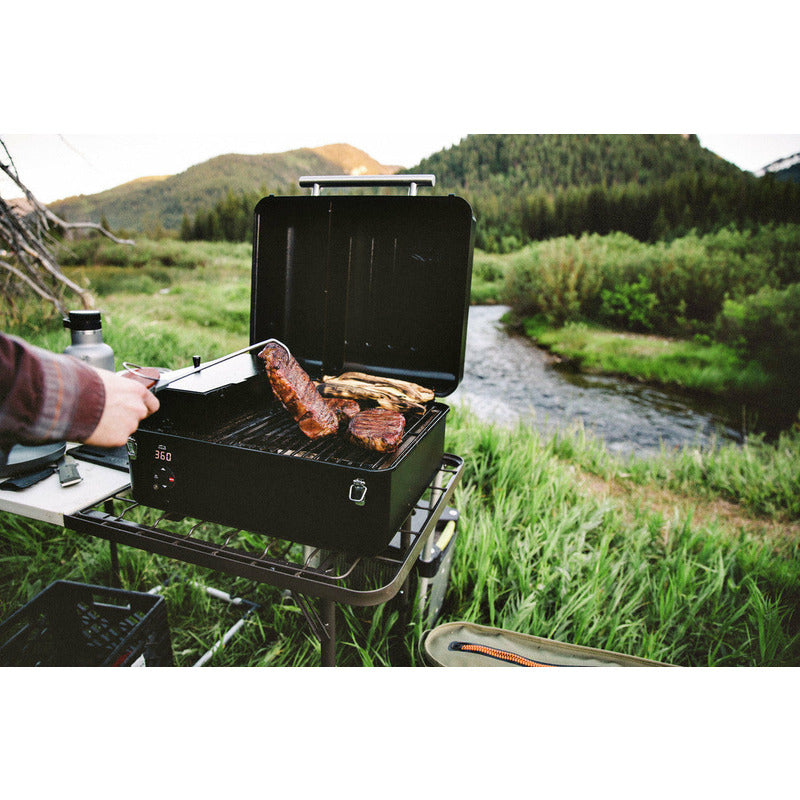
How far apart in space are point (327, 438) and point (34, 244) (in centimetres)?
294

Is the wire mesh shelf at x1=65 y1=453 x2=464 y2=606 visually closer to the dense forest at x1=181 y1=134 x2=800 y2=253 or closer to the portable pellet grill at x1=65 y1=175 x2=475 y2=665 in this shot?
the portable pellet grill at x1=65 y1=175 x2=475 y2=665

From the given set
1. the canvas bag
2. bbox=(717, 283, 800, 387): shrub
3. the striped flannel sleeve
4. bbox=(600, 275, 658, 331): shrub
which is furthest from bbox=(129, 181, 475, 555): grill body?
bbox=(717, 283, 800, 387): shrub

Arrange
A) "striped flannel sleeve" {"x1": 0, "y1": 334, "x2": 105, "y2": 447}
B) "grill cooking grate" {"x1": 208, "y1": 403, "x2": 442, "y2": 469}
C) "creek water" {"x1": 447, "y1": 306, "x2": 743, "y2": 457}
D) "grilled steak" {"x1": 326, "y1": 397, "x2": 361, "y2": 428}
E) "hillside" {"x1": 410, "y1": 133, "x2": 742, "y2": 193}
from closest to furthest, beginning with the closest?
"striped flannel sleeve" {"x1": 0, "y1": 334, "x2": 105, "y2": 447} → "grill cooking grate" {"x1": 208, "y1": 403, "x2": 442, "y2": 469} → "grilled steak" {"x1": 326, "y1": 397, "x2": 361, "y2": 428} → "hillside" {"x1": 410, "y1": 133, "x2": 742, "y2": 193} → "creek water" {"x1": 447, "y1": 306, "x2": 743, "y2": 457}

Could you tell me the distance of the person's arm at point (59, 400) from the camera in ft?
3.14

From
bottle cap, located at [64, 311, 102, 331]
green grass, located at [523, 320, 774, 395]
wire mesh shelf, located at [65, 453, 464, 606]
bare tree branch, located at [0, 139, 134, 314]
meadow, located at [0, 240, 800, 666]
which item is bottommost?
meadow, located at [0, 240, 800, 666]

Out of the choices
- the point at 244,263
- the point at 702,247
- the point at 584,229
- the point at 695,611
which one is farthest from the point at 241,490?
the point at 702,247

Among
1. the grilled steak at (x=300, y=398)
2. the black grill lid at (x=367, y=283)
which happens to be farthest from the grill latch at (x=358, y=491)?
the black grill lid at (x=367, y=283)

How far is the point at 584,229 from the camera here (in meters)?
3.86

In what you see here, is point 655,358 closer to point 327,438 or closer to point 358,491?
point 327,438

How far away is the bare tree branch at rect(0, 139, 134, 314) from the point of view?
2.89 m

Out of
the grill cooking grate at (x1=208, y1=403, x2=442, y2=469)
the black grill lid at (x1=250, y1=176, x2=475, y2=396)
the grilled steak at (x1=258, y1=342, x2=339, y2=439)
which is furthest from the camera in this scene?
the black grill lid at (x1=250, y1=176, x2=475, y2=396)

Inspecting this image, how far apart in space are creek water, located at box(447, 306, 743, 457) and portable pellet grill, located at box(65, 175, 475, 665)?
1929mm

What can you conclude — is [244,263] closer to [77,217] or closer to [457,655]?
[77,217]

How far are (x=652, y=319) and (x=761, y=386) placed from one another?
862 mm
